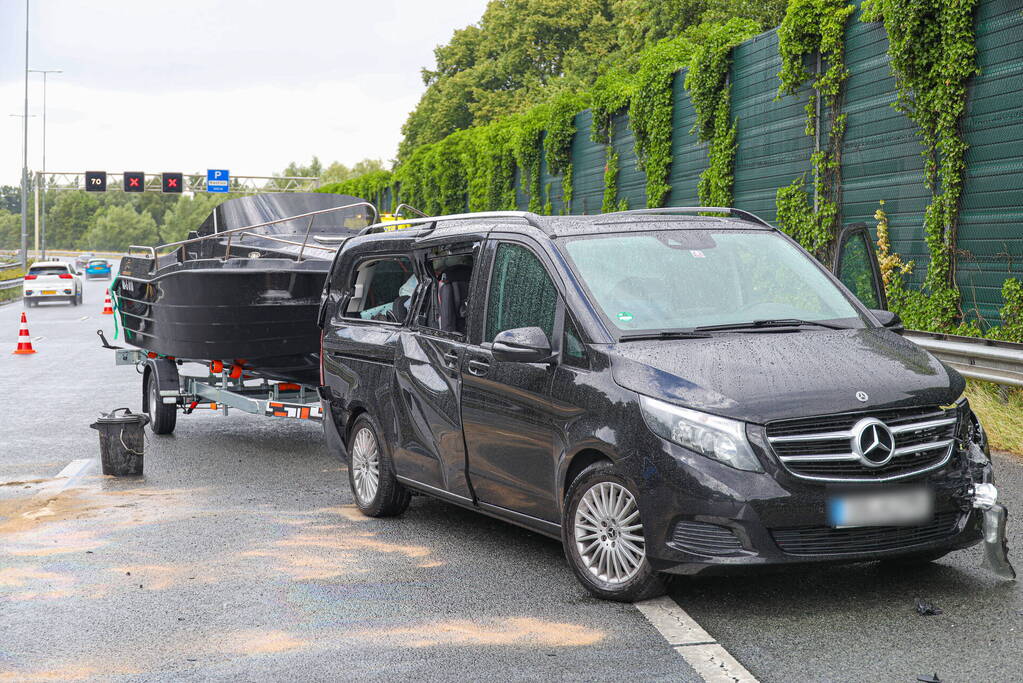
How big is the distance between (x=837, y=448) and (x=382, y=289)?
12.9ft

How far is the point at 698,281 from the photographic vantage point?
21.3 feet

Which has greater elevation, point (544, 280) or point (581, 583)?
point (544, 280)

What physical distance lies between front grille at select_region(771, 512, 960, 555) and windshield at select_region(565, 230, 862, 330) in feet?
4.14

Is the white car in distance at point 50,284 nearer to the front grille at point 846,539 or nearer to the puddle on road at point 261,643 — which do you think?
the puddle on road at point 261,643

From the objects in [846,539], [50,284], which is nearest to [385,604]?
[846,539]

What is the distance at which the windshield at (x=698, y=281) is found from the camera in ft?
20.4

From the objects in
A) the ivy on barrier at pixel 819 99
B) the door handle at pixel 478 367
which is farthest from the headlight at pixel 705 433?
the ivy on barrier at pixel 819 99

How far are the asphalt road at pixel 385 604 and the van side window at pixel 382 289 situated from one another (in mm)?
1312

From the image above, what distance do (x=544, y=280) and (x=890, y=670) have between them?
269 cm

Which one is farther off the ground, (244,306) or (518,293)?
(518,293)

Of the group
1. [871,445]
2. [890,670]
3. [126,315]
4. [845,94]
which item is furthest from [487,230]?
[845,94]

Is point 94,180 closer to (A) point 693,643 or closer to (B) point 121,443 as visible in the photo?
(B) point 121,443

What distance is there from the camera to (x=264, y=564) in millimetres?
6785

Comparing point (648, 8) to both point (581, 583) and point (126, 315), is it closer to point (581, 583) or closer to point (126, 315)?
point (126, 315)
